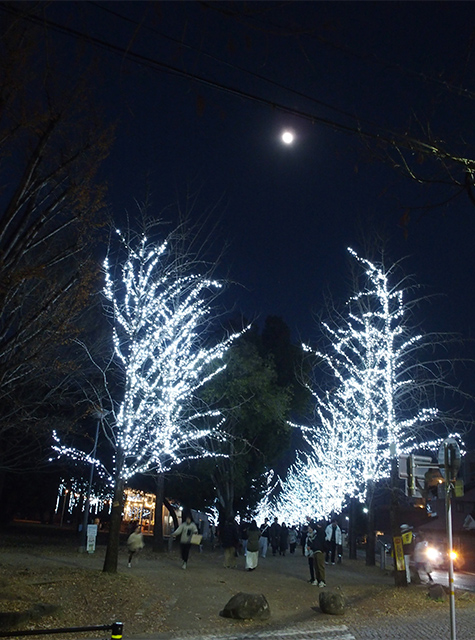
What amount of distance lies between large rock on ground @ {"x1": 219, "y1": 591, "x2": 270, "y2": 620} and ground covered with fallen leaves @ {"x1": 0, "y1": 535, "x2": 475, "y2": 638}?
0.16 m

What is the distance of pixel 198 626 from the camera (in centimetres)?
1003

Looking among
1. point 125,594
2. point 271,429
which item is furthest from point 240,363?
point 125,594

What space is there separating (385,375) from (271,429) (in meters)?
12.8

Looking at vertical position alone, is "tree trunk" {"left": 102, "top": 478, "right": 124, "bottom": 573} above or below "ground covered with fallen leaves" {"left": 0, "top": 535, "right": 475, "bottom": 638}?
above

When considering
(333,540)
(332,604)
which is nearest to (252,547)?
(333,540)

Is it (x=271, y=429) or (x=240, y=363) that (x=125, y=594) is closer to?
(x=240, y=363)

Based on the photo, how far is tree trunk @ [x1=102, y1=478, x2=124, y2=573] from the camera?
1349cm

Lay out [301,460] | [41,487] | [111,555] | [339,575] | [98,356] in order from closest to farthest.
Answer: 1. [111,555]
2. [339,575]
3. [98,356]
4. [41,487]
5. [301,460]

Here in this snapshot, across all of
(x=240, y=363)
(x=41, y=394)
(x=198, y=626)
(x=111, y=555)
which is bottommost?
(x=198, y=626)

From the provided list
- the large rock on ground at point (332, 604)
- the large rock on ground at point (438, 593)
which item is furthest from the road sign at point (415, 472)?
the large rock on ground at point (438, 593)

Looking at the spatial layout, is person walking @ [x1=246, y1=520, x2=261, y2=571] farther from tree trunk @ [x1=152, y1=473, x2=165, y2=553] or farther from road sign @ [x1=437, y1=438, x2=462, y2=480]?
road sign @ [x1=437, y1=438, x2=462, y2=480]

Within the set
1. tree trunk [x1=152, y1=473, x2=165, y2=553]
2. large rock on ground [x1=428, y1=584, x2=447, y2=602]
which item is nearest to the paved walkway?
large rock on ground [x1=428, y1=584, x2=447, y2=602]

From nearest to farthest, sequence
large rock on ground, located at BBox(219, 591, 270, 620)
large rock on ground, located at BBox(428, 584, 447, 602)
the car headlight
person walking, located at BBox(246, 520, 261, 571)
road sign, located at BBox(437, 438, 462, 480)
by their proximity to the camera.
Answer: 1. road sign, located at BBox(437, 438, 462, 480)
2. large rock on ground, located at BBox(219, 591, 270, 620)
3. large rock on ground, located at BBox(428, 584, 447, 602)
4. the car headlight
5. person walking, located at BBox(246, 520, 261, 571)

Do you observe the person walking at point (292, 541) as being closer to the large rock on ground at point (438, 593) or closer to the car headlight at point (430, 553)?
the car headlight at point (430, 553)
